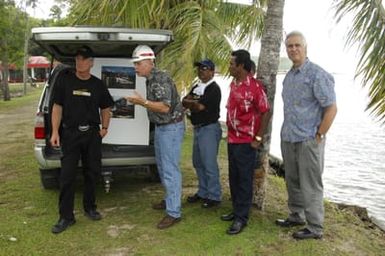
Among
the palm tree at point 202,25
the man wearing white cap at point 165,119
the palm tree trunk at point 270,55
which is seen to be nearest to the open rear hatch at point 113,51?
the man wearing white cap at point 165,119

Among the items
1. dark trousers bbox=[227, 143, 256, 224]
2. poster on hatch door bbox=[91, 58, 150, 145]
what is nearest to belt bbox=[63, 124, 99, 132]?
poster on hatch door bbox=[91, 58, 150, 145]

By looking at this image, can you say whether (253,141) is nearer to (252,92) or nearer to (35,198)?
(252,92)

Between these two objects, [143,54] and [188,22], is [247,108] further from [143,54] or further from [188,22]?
[188,22]

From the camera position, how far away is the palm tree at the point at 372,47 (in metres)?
5.27

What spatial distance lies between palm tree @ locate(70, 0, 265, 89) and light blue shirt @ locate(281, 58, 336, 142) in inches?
97.0

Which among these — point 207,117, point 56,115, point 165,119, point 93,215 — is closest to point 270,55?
point 207,117

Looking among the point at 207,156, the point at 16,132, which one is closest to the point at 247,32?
the point at 207,156

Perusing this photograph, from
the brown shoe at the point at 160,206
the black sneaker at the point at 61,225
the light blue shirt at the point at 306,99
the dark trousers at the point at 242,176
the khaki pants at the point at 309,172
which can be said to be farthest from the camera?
the brown shoe at the point at 160,206

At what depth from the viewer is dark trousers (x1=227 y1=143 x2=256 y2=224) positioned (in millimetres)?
5035

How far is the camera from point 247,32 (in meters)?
8.66

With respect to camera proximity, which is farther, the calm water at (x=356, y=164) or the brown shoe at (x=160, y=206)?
the calm water at (x=356, y=164)

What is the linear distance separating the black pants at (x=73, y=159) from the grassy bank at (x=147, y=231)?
0.33 meters

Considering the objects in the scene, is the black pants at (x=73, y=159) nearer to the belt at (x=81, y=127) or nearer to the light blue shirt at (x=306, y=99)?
the belt at (x=81, y=127)

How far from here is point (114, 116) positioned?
6223mm
